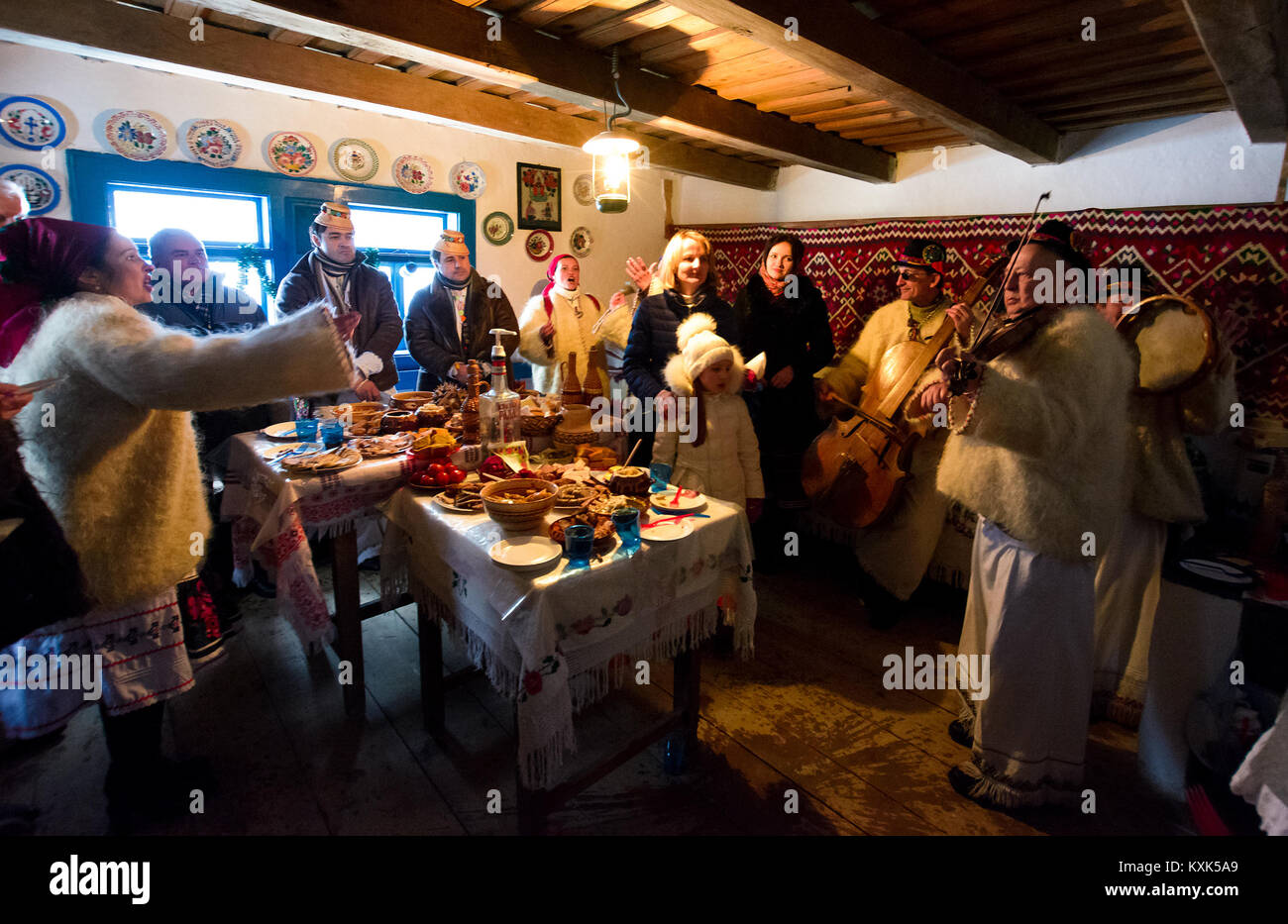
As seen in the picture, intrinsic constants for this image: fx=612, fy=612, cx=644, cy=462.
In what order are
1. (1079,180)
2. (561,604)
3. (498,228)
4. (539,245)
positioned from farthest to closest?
(539,245) < (498,228) < (1079,180) < (561,604)

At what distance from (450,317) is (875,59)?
2931mm

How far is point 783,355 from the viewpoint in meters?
4.04

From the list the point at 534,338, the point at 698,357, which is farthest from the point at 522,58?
the point at 534,338

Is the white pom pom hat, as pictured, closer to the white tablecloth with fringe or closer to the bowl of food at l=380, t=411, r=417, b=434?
the white tablecloth with fringe

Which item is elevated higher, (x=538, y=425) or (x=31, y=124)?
(x=31, y=124)

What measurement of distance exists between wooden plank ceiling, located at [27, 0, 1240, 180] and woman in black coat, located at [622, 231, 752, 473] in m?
1.01

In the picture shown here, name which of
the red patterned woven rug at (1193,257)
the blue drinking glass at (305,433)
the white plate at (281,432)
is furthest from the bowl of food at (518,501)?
the red patterned woven rug at (1193,257)

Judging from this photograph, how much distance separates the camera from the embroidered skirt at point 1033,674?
209 cm

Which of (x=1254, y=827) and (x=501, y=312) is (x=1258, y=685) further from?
(x=501, y=312)

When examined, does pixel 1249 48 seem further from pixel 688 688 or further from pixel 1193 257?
pixel 688 688

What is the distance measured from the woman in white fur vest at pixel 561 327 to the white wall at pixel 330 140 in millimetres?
1118

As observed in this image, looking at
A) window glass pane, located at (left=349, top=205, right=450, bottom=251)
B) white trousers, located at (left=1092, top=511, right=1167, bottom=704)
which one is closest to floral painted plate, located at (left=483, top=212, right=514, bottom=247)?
window glass pane, located at (left=349, top=205, right=450, bottom=251)

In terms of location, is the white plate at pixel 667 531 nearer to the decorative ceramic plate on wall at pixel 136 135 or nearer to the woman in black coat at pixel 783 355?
the woman in black coat at pixel 783 355

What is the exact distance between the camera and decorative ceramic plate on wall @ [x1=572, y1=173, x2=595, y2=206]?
6.47m
